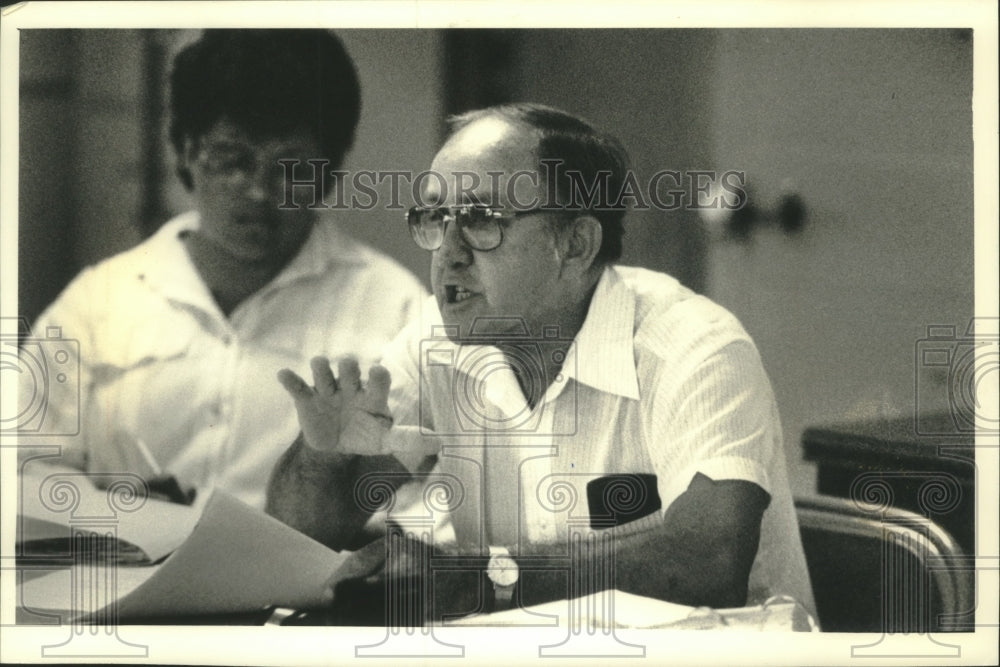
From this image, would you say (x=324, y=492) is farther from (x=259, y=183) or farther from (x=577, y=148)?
(x=577, y=148)

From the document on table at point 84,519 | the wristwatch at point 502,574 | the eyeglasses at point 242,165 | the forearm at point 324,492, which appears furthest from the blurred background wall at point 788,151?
the document on table at point 84,519

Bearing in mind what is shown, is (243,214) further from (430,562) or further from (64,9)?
(430,562)

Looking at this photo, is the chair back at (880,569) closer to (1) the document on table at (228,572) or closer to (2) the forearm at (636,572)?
(2) the forearm at (636,572)

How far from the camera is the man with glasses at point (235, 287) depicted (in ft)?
14.1

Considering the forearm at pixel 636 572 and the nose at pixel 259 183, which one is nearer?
the forearm at pixel 636 572

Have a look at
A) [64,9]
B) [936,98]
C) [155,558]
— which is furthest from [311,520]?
[936,98]

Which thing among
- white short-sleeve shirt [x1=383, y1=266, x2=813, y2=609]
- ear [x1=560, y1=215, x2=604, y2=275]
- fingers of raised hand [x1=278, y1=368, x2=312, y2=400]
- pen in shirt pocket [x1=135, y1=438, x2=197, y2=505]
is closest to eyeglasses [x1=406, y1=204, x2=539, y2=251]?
ear [x1=560, y1=215, x2=604, y2=275]

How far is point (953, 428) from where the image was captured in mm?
4312

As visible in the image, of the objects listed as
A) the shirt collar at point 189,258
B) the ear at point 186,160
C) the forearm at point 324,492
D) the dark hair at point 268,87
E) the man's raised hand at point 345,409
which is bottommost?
the forearm at point 324,492

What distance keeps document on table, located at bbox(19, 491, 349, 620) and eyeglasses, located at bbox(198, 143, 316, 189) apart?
1065 millimetres

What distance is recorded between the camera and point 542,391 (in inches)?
169

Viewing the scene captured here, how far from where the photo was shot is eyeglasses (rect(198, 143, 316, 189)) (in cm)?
431

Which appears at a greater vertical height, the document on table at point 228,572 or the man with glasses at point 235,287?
the man with glasses at point 235,287

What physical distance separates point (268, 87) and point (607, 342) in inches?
56.2
